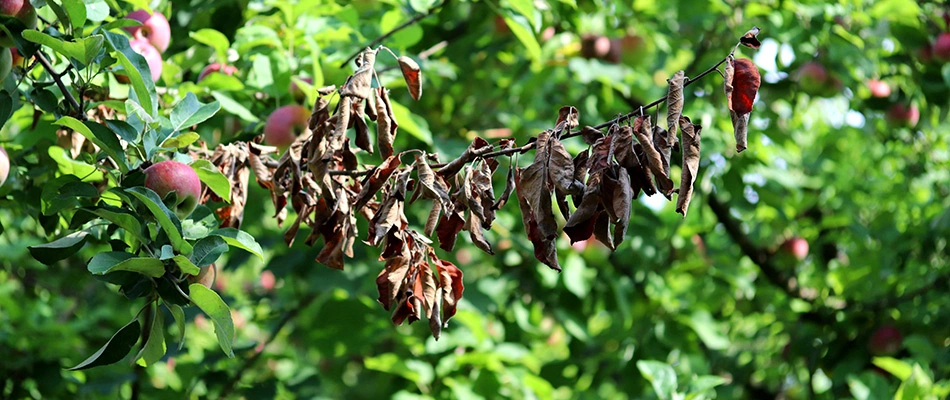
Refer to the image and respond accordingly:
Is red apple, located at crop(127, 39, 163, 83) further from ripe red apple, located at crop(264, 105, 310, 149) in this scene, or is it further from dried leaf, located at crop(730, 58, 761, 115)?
dried leaf, located at crop(730, 58, 761, 115)

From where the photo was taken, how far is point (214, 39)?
6.13ft

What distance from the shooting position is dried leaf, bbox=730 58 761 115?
42.6 inches

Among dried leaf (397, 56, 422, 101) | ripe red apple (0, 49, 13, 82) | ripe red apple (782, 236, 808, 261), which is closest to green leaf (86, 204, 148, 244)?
ripe red apple (0, 49, 13, 82)

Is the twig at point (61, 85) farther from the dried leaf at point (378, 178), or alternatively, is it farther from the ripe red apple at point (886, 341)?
the ripe red apple at point (886, 341)

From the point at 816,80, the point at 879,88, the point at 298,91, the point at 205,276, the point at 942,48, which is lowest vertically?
the point at 879,88

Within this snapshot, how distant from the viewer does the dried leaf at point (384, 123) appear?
49.4 inches

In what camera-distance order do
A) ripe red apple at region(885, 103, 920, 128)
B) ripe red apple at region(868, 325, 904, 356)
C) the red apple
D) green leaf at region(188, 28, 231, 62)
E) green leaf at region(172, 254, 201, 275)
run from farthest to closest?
1. ripe red apple at region(885, 103, 920, 128)
2. ripe red apple at region(868, 325, 904, 356)
3. green leaf at region(188, 28, 231, 62)
4. the red apple
5. green leaf at region(172, 254, 201, 275)

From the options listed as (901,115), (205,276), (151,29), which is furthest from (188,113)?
(901,115)

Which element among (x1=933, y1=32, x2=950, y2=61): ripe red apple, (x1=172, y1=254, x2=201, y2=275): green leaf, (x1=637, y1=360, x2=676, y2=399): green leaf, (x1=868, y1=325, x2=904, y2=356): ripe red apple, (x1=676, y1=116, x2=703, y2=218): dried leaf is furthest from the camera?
(x1=868, y1=325, x2=904, y2=356): ripe red apple

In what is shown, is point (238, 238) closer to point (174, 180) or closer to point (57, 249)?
point (174, 180)

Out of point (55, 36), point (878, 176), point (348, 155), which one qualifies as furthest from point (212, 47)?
point (878, 176)

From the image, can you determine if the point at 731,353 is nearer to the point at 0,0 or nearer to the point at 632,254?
the point at 632,254

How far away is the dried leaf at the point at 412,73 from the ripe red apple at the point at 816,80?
2.19m

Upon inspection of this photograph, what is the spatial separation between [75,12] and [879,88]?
3010mm
